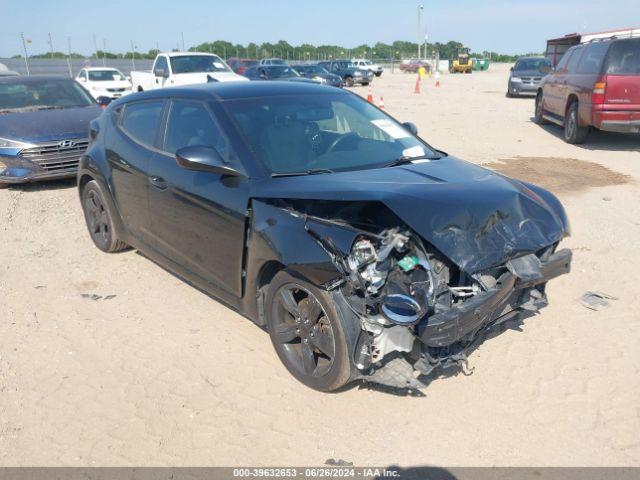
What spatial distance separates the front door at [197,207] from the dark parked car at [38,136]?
4.45m

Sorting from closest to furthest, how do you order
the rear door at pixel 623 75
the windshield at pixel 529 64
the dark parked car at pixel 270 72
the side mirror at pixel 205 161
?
the side mirror at pixel 205 161, the rear door at pixel 623 75, the dark parked car at pixel 270 72, the windshield at pixel 529 64

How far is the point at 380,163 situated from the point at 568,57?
10.8m

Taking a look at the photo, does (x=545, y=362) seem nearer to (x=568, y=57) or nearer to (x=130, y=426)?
(x=130, y=426)

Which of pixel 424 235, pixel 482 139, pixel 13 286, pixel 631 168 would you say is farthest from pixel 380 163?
pixel 482 139

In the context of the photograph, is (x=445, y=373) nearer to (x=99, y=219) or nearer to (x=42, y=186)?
(x=99, y=219)

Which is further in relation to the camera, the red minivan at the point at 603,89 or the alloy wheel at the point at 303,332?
the red minivan at the point at 603,89

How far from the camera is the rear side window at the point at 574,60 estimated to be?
12.1 m

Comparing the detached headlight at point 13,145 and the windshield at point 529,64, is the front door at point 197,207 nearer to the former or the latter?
the detached headlight at point 13,145

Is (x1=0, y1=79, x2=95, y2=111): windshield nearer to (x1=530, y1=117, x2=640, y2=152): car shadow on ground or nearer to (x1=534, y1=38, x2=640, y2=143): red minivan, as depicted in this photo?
(x1=534, y1=38, x2=640, y2=143): red minivan

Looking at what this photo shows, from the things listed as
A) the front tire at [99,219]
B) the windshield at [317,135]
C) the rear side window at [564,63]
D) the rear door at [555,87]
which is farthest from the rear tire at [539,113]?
the front tire at [99,219]

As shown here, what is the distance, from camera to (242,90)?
451 cm

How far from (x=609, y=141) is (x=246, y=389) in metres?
11.2

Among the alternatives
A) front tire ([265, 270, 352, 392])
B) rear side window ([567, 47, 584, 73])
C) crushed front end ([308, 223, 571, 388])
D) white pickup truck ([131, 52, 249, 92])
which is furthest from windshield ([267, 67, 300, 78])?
crushed front end ([308, 223, 571, 388])

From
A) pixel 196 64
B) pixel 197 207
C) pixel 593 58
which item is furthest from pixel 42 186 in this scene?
pixel 593 58
